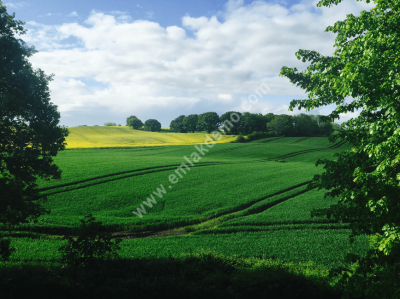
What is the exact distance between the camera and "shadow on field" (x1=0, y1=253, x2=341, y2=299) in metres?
8.88

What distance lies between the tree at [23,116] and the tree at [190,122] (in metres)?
98.3

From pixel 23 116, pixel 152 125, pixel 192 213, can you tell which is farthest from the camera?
pixel 152 125

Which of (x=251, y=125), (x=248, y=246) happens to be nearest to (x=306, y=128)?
(x=251, y=125)

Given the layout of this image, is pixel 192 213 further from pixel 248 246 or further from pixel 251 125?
pixel 251 125

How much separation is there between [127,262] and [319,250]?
1147cm

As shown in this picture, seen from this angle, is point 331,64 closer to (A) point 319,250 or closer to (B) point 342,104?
(B) point 342,104

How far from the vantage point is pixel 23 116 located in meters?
15.4

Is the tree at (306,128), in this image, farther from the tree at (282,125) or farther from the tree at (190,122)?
the tree at (190,122)

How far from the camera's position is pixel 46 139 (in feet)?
52.0

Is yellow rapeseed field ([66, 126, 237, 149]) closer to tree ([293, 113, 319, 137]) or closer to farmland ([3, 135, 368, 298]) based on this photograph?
farmland ([3, 135, 368, 298])

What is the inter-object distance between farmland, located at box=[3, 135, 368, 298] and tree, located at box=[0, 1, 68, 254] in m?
4.91

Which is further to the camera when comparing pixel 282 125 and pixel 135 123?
pixel 135 123

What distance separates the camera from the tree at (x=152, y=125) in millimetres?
120000

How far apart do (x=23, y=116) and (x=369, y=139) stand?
18.5 m
